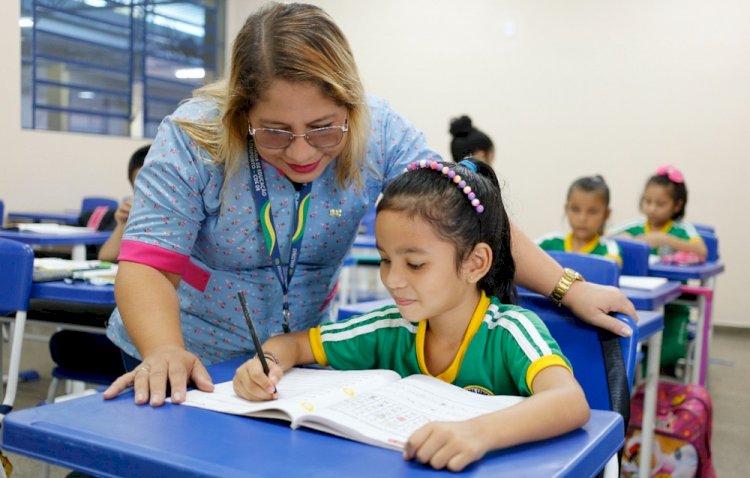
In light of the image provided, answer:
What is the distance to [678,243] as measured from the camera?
146 inches

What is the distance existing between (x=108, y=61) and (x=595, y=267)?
17.1 ft

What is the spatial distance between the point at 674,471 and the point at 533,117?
4149 millimetres

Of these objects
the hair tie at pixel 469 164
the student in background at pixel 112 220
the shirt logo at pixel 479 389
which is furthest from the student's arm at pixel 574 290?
the student in background at pixel 112 220

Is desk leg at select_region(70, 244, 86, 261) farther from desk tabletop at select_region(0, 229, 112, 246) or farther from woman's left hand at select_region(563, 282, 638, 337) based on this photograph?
woman's left hand at select_region(563, 282, 638, 337)

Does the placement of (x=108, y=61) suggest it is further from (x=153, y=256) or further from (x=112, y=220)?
(x=153, y=256)

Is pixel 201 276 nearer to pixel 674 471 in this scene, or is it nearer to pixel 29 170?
pixel 674 471

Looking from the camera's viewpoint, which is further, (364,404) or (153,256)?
(153,256)

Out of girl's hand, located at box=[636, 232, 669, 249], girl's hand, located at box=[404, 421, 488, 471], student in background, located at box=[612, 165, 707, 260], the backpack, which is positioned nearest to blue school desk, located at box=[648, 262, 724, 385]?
girl's hand, located at box=[636, 232, 669, 249]

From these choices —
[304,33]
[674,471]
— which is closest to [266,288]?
[304,33]

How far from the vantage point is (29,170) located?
5.28 metres

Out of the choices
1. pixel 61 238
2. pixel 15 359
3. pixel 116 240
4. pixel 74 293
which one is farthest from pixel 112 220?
pixel 15 359

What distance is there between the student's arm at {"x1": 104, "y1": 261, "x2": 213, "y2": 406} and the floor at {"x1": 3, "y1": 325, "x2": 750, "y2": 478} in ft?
4.82

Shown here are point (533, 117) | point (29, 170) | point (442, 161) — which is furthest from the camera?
point (533, 117)

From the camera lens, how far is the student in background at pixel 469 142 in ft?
12.7
